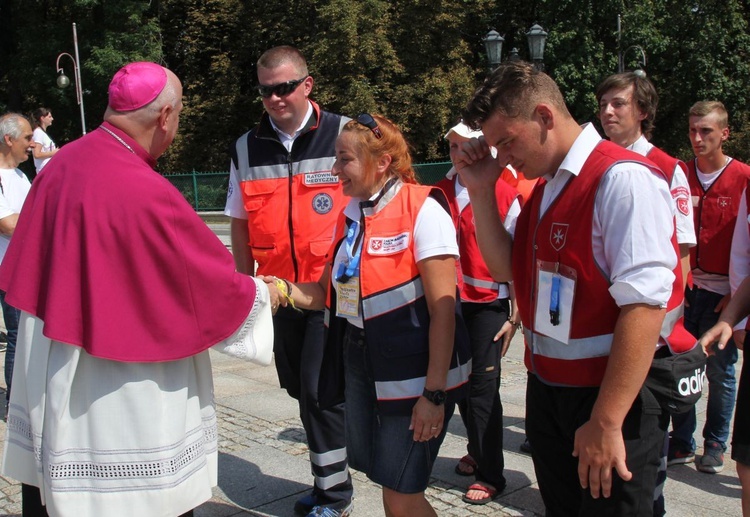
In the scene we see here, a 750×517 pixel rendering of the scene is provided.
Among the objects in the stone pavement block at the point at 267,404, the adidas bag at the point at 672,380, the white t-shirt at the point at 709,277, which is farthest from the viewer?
the stone pavement block at the point at 267,404

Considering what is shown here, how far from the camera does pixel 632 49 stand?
3212 cm

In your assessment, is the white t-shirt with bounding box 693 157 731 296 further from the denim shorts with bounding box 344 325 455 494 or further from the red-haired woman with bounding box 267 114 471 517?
the denim shorts with bounding box 344 325 455 494

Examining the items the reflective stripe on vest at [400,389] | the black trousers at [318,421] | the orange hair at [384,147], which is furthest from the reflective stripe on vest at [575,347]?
the black trousers at [318,421]

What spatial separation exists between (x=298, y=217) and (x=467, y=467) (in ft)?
5.81

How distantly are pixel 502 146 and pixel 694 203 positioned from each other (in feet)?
10.4

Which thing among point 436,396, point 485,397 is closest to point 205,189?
point 485,397

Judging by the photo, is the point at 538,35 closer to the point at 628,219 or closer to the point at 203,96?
the point at 628,219

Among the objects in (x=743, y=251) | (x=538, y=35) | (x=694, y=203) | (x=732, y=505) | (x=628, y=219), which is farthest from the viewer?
(x=538, y=35)

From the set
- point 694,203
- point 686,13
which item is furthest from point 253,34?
point 694,203

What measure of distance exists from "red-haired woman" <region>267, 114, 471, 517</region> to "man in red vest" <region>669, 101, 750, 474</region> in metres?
2.26

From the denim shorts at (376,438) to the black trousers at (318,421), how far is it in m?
0.66

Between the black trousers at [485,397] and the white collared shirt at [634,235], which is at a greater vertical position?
the white collared shirt at [634,235]

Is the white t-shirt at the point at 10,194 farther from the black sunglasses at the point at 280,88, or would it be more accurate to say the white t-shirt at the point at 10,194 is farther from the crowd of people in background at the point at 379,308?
the crowd of people in background at the point at 379,308

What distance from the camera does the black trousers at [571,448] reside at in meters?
2.31
